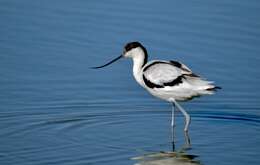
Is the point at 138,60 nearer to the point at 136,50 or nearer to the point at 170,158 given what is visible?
the point at 136,50

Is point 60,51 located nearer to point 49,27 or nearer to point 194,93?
point 49,27

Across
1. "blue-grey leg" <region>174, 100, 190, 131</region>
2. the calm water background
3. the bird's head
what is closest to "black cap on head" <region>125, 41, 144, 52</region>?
the bird's head

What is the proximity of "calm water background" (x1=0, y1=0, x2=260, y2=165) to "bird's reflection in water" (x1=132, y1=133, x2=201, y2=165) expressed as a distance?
4.1 inches

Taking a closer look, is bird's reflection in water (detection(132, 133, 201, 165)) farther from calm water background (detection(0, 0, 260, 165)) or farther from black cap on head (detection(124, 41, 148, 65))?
black cap on head (detection(124, 41, 148, 65))

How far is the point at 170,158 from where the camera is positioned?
10.2 meters

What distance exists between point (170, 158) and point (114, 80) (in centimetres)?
318

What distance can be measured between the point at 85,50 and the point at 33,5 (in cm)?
226

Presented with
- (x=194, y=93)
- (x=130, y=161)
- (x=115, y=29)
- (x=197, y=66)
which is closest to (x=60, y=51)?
(x=115, y=29)

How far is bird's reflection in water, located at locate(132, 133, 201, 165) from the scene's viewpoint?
9.92m

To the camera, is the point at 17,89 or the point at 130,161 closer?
the point at 130,161

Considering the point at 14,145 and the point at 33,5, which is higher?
the point at 33,5

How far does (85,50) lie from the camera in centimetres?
1410

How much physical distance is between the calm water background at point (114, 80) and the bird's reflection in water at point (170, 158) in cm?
10

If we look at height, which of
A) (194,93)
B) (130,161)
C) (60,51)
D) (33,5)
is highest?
(33,5)
